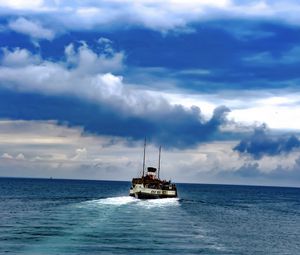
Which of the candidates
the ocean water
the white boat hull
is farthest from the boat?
the ocean water

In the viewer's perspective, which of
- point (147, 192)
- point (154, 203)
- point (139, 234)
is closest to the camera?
point (139, 234)

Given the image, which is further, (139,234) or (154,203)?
(154,203)

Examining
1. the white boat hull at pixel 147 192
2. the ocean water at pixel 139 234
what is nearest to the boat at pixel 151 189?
the white boat hull at pixel 147 192

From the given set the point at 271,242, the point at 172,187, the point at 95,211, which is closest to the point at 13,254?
the point at 271,242

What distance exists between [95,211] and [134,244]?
45.7 metres

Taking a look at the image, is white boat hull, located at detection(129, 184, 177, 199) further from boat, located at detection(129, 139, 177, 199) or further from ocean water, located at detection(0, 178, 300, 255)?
ocean water, located at detection(0, 178, 300, 255)

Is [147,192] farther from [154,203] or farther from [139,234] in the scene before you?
[139,234]

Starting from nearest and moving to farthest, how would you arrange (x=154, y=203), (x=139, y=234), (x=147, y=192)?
(x=139, y=234), (x=154, y=203), (x=147, y=192)

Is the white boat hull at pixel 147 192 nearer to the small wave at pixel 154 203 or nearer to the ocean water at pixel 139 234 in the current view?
the small wave at pixel 154 203

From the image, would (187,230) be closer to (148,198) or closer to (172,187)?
(148,198)

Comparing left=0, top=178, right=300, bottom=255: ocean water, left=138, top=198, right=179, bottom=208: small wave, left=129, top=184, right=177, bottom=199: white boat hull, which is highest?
left=129, top=184, right=177, bottom=199: white boat hull

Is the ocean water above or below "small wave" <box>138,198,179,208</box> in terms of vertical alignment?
below

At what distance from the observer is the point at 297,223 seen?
110438 mm

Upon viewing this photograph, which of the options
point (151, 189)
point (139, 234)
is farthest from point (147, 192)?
point (139, 234)
